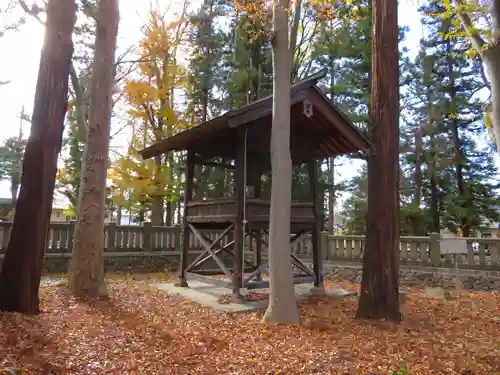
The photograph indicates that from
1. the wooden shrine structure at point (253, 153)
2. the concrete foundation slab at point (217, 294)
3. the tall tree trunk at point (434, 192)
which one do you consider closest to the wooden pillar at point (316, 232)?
the wooden shrine structure at point (253, 153)

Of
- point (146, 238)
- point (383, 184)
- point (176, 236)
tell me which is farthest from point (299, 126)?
point (176, 236)

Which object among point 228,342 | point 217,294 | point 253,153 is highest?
point 253,153

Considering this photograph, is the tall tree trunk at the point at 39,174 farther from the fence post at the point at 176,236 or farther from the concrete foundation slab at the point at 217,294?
the fence post at the point at 176,236

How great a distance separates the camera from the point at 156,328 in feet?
18.3

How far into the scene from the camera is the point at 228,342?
507 cm

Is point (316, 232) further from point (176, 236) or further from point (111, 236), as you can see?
point (111, 236)

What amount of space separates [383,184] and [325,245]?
25.1 feet

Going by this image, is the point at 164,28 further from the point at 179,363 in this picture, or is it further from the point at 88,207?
the point at 179,363

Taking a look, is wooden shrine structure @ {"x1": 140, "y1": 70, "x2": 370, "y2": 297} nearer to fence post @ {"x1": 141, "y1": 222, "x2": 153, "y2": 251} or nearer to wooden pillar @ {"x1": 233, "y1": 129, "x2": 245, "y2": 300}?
wooden pillar @ {"x1": 233, "y1": 129, "x2": 245, "y2": 300}

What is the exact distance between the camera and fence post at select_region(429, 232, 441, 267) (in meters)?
11.7

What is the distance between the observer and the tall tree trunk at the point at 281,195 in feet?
19.5

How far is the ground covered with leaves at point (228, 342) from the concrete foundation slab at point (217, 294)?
43 cm

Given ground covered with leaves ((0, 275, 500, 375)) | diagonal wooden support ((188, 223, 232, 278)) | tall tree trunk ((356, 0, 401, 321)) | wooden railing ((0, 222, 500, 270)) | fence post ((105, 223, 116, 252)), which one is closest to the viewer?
ground covered with leaves ((0, 275, 500, 375))

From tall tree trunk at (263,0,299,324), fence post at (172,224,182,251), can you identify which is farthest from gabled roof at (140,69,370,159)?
fence post at (172,224,182,251)
